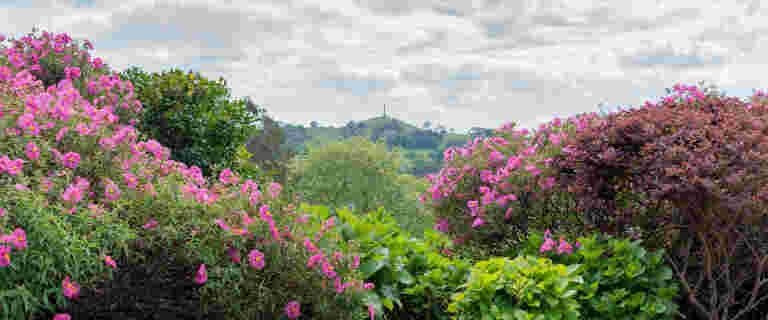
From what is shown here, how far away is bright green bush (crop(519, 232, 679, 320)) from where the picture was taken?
5.41 meters

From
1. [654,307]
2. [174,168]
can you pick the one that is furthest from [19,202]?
[654,307]

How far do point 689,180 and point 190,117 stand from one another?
7588 mm

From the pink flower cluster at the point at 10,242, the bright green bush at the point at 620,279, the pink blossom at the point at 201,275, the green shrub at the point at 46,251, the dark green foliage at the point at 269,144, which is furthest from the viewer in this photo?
the dark green foliage at the point at 269,144

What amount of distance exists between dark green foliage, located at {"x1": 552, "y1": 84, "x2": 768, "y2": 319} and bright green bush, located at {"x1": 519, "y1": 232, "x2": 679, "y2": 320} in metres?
0.26

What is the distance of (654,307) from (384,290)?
2672 millimetres

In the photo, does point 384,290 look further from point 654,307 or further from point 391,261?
point 654,307

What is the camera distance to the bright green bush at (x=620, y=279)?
5.41 meters

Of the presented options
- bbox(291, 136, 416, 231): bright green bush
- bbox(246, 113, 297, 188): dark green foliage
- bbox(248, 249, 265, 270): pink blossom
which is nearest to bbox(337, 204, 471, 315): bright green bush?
bbox(248, 249, 265, 270): pink blossom

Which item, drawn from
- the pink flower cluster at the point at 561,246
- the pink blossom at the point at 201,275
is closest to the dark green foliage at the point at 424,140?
the pink flower cluster at the point at 561,246

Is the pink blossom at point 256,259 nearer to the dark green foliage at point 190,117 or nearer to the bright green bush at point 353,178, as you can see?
the dark green foliage at point 190,117

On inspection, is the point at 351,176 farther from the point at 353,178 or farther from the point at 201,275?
the point at 201,275

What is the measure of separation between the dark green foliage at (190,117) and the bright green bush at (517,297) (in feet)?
19.0

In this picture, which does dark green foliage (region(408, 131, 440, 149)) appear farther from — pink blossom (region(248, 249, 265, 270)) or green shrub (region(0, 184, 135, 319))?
green shrub (region(0, 184, 135, 319))

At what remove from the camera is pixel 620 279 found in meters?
5.68
